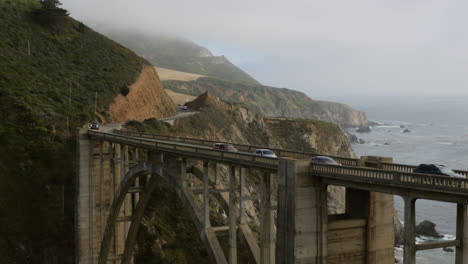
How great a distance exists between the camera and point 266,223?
700 inches

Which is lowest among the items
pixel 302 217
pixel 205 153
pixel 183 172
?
pixel 302 217

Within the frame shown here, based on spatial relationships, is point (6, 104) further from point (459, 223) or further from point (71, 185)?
point (459, 223)

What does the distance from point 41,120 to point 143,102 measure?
24.1 m

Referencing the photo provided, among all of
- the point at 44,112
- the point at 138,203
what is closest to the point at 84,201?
the point at 138,203

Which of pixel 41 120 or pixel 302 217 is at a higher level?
pixel 41 120

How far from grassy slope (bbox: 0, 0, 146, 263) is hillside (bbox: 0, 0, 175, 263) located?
0.28ft

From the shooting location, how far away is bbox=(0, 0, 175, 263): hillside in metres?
39.1

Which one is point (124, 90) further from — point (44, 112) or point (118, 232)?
point (118, 232)

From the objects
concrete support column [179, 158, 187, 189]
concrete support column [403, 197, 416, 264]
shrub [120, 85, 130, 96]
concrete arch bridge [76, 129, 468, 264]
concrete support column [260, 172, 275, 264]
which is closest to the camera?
concrete support column [403, 197, 416, 264]

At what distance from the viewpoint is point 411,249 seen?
12609mm

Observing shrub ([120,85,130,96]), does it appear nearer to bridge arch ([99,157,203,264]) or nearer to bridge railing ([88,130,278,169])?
bridge arch ([99,157,203,264])

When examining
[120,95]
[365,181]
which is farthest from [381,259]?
[120,95]

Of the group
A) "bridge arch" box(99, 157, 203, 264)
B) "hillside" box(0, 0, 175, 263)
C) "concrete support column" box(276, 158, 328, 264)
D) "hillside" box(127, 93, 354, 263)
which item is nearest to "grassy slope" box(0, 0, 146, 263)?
"hillside" box(0, 0, 175, 263)

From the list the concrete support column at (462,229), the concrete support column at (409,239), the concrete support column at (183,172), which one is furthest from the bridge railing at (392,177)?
the concrete support column at (183,172)
